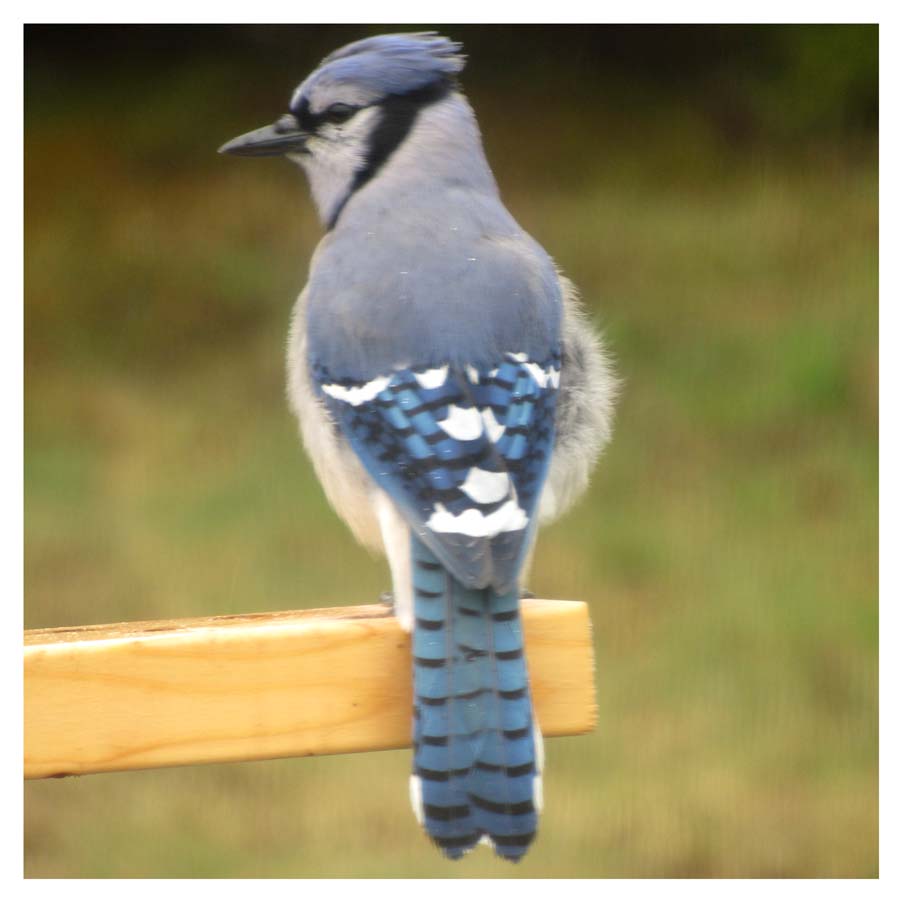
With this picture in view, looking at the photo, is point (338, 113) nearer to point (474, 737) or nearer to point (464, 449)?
point (464, 449)

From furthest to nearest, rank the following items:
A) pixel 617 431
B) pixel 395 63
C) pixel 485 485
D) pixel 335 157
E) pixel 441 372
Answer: pixel 617 431 → pixel 335 157 → pixel 395 63 → pixel 441 372 → pixel 485 485

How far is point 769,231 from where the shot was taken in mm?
3070

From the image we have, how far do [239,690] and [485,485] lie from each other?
317 millimetres

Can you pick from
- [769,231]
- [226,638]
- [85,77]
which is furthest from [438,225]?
[769,231]

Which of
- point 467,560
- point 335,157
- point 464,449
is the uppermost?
point 335,157

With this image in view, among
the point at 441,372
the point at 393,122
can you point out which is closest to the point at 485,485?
the point at 441,372

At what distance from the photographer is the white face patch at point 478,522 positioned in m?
1.55

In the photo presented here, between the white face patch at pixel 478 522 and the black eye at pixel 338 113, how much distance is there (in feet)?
1.87

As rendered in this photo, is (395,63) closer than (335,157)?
Yes

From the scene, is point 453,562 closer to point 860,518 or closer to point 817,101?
point 817,101

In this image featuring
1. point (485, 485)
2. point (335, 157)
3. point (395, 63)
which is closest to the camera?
point (485, 485)

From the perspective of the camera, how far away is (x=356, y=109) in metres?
1.91

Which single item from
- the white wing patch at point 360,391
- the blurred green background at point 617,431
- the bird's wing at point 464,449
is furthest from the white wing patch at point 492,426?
the blurred green background at point 617,431

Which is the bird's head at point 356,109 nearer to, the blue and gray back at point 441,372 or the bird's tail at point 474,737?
the blue and gray back at point 441,372
